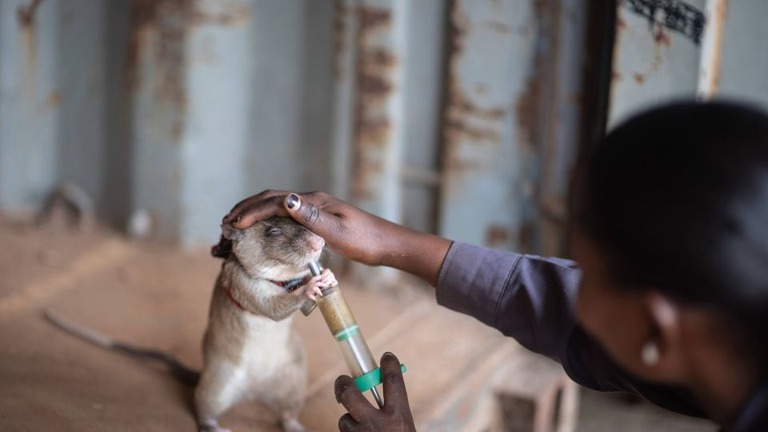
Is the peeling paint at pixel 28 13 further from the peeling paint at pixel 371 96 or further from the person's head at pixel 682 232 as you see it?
the person's head at pixel 682 232

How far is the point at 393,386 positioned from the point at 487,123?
8.82 feet

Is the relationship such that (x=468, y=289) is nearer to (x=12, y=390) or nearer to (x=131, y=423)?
(x=131, y=423)

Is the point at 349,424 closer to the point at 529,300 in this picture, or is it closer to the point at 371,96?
the point at 529,300

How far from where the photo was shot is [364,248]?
2.82 meters

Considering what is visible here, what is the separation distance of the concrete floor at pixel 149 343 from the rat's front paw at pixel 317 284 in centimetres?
87

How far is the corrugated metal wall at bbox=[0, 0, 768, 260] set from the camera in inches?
187

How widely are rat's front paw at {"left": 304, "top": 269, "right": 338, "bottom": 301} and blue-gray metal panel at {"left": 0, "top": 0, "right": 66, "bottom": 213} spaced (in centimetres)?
340

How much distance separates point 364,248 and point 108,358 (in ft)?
5.11

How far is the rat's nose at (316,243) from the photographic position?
278 cm

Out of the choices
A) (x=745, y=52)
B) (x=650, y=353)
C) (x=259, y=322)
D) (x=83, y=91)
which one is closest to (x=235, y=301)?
(x=259, y=322)

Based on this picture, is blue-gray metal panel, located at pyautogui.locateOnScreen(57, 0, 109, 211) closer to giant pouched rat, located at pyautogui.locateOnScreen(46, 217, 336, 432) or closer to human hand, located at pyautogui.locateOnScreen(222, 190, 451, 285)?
giant pouched rat, located at pyautogui.locateOnScreen(46, 217, 336, 432)

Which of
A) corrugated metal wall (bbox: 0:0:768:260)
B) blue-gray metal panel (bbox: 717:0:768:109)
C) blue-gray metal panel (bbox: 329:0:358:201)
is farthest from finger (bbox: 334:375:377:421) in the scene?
blue-gray metal panel (bbox: 329:0:358:201)

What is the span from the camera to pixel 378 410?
2.33 m

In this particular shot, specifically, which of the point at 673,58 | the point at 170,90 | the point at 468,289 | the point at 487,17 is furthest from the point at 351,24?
the point at 468,289
